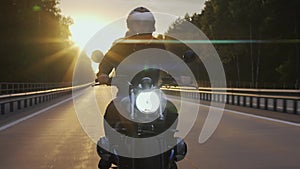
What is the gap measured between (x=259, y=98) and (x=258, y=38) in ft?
172

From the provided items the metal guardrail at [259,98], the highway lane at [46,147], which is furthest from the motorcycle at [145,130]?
the metal guardrail at [259,98]

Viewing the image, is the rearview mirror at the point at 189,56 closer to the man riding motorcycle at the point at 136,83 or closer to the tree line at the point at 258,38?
the man riding motorcycle at the point at 136,83

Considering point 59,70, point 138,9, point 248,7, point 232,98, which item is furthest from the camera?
point 59,70

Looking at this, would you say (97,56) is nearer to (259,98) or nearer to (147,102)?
(147,102)

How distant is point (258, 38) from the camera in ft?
251

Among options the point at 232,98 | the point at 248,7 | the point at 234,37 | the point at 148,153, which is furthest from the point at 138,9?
the point at 234,37

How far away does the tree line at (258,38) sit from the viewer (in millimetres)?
63656

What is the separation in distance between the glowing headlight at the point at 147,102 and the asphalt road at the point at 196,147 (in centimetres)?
274

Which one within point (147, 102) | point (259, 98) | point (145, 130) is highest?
point (147, 102)

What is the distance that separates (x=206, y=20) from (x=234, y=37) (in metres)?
21.6

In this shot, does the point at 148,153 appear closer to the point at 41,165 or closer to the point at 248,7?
the point at 41,165

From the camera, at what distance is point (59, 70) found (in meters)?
127

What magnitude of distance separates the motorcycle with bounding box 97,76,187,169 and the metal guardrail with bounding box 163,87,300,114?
1024 cm

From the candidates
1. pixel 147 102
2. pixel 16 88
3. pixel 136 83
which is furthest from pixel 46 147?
pixel 16 88
